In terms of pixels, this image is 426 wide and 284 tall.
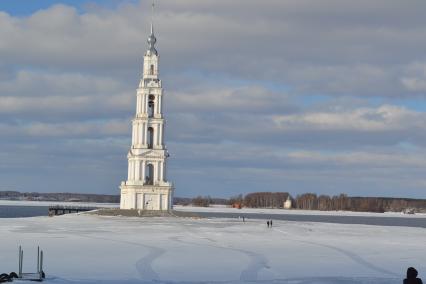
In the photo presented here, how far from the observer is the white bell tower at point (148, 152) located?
81.1 meters

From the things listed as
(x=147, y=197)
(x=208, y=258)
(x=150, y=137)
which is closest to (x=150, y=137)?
(x=150, y=137)

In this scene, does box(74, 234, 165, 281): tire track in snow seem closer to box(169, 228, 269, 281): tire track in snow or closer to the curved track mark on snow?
the curved track mark on snow

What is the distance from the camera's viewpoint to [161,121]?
84062 millimetres

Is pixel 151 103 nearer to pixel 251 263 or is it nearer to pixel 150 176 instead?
pixel 150 176

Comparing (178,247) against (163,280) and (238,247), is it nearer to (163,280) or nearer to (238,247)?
(238,247)

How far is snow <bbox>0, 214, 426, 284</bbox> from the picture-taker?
25.4 m

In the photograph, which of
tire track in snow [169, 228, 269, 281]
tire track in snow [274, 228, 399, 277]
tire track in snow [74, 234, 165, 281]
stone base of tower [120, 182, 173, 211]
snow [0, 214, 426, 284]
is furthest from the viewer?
stone base of tower [120, 182, 173, 211]

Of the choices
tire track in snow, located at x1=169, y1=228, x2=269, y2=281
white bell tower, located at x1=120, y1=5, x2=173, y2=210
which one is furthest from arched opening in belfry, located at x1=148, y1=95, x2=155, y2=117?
tire track in snow, located at x1=169, y1=228, x2=269, y2=281

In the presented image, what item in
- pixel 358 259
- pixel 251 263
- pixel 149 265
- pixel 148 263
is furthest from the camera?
pixel 358 259

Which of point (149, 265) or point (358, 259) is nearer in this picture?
point (149, 265)

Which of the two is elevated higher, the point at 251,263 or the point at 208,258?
the point at 208,258

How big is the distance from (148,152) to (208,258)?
170 feet

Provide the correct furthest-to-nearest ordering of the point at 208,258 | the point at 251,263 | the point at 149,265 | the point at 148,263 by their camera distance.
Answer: the point at 208,258, the point at 251,263, the point at 148,263, the point at 149,265

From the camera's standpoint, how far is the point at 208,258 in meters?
31.6
